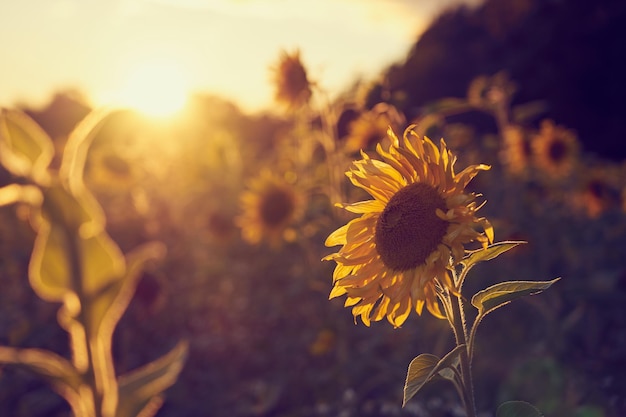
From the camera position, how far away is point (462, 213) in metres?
1.20

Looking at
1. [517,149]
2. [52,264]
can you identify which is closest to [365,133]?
[517,149]

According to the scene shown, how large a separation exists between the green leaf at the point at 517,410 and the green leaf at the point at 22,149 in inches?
41.7

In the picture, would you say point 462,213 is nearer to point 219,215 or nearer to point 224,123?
point 219,215

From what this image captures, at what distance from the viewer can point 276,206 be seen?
450 cm

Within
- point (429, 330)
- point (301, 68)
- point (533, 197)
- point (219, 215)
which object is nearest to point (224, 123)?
point (219, 215)

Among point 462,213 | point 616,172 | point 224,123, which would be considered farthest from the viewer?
point 224,123

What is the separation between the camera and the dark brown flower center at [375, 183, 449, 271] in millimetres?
1259

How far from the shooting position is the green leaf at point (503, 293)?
102 cm

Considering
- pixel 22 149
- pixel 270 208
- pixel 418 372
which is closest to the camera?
pixel 418 372

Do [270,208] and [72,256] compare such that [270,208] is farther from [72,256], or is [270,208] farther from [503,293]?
[503,293]

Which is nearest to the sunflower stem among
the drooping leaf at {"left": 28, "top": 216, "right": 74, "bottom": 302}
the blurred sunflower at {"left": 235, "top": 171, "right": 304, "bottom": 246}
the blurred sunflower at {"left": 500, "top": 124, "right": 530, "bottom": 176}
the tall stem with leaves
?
the tall stem with leaves

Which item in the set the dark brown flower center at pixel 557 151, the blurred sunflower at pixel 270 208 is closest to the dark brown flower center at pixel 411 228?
the blurred sunflower at pixel 270 208

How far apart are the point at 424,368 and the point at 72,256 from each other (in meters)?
0.86

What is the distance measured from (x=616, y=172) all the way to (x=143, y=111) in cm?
525
